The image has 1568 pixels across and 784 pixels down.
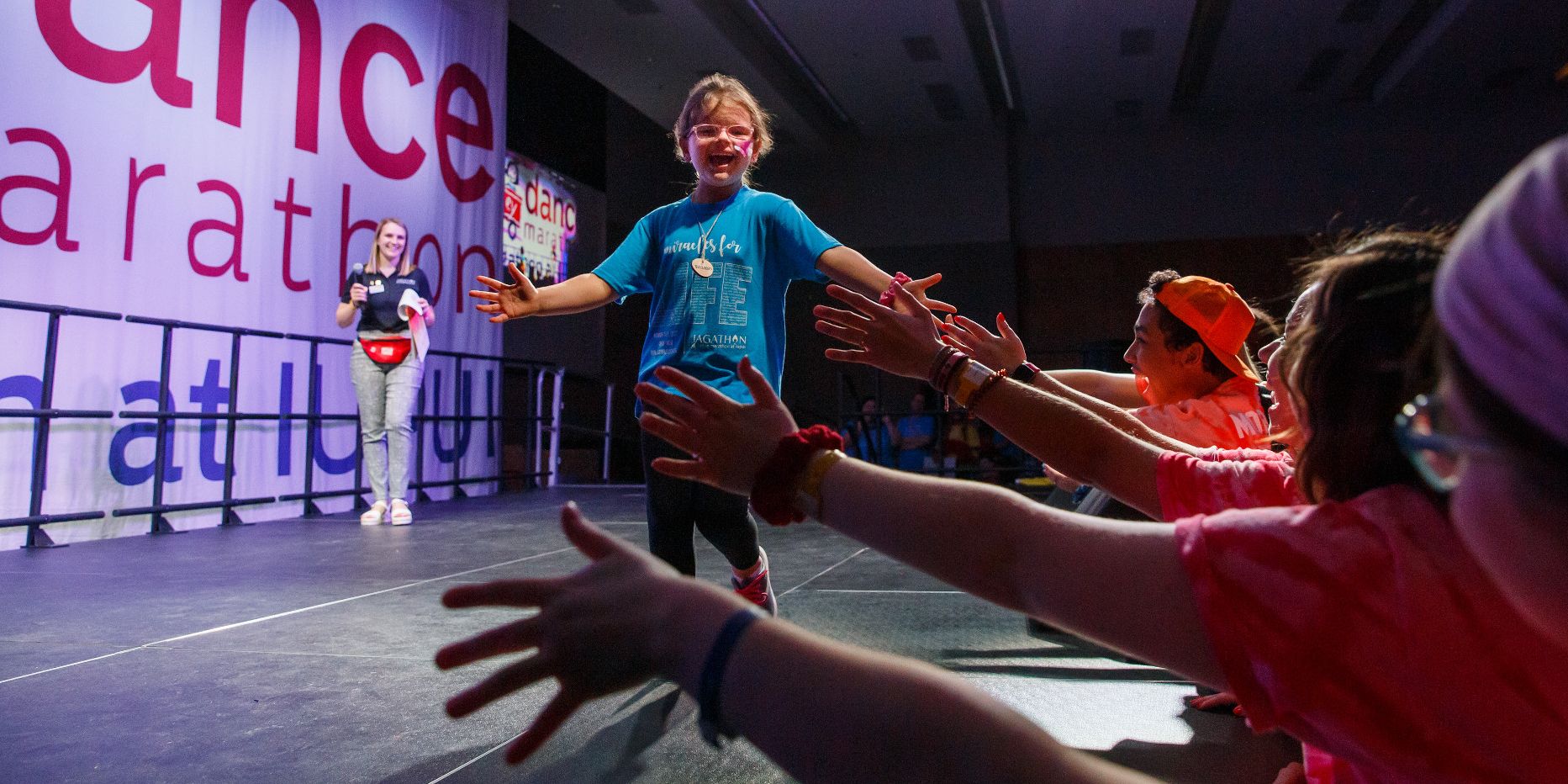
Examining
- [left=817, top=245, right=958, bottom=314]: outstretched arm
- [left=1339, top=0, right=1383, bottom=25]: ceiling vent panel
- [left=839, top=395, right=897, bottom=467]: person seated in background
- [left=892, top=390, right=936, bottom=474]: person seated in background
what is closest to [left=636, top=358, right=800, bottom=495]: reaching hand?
[left=817, top=245, right=958, bottom=314]: outstretched arm

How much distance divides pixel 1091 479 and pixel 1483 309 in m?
0.73

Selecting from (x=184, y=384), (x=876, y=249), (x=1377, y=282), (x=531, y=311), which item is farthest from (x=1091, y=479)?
(x=876, y=249)

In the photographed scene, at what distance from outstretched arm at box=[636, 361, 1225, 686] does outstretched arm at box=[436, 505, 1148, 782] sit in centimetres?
13

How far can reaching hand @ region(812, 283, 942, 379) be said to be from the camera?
125 centimetres

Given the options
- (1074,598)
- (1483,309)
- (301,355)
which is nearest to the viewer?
(1483,309)

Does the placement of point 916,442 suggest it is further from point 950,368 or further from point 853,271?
point 950,368

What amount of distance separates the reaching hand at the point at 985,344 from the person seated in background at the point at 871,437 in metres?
6.41

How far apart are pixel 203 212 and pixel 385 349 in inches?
49.8

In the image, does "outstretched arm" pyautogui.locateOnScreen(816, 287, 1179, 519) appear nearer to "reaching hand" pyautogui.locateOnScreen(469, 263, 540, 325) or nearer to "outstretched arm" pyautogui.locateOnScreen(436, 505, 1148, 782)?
"outstretched arm" pyautogui.locateOnScreen(436, 505, 1148, 782)

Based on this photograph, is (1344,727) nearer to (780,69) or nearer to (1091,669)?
(1091,669)

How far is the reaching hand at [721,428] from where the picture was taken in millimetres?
838

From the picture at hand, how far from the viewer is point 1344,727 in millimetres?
617

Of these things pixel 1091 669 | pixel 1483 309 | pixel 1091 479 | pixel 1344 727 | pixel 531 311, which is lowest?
A: pixel 1091 669

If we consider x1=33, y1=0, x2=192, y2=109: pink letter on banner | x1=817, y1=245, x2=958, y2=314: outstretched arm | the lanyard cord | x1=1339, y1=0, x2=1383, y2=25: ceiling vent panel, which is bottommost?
x1=817, y1=245, x2=958, y2=314: outstretched arm
